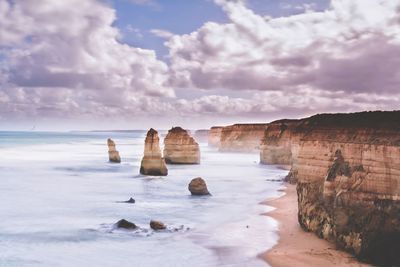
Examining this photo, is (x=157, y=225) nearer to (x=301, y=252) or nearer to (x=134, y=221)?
(x=134, y=221)

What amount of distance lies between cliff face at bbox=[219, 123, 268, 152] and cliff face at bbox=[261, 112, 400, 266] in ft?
262

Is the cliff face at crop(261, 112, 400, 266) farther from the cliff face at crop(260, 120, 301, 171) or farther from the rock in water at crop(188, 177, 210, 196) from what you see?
the cliff face at crop(260, 120, 301, 171)

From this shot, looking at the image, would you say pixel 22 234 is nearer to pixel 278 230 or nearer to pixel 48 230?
pixel 48 230

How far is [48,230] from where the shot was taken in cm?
2367

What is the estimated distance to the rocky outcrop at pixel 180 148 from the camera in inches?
2441

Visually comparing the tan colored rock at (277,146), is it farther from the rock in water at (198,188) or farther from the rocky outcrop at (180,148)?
the rock in water at (198,188)

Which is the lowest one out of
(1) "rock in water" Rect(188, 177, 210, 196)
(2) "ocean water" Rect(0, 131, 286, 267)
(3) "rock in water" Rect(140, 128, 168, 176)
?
(2) "ocean water" Rect(0, 131, 286, 267)

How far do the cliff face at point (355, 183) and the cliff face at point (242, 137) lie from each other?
79.9 m

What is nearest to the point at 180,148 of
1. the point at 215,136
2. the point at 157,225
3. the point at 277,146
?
the point at 277,146

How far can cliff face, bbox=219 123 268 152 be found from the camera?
340 feet

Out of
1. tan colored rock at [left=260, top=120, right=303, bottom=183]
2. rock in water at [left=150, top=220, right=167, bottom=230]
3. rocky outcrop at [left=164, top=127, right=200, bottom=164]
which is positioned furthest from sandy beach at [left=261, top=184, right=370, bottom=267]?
tan colored rock at [left=260, top=120, right=303, bottom=183]

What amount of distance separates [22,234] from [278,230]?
13023mm

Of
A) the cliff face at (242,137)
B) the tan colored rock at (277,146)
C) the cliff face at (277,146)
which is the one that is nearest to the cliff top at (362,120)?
the tan colored rock at (277,146)

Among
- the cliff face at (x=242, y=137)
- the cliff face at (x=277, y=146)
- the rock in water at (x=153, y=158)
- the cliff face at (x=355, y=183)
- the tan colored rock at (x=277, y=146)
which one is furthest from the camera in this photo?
the cliff face at (x=242, y=137)
